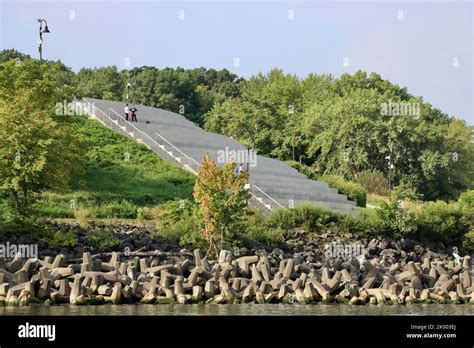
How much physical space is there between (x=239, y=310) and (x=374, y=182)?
143 feet

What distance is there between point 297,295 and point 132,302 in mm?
4960

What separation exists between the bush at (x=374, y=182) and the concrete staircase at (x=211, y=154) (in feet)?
29.2

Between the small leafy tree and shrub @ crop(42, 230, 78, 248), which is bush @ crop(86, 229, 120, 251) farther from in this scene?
the small leafy tree

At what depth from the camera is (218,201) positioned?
38406 mm

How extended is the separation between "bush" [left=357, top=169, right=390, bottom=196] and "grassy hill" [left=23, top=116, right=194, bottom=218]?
64.9 feet

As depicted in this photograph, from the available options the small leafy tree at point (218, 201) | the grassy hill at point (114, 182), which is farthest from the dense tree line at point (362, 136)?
the small leafy tree at point (218, 201)

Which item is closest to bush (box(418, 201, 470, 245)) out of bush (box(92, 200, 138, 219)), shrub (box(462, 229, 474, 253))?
shrub (box(462, 229, 474, 253))

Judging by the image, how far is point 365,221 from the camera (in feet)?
150

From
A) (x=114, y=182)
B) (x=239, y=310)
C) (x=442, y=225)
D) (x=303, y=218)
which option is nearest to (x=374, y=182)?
(x=442, y=225)

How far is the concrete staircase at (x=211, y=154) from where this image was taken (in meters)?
51.1

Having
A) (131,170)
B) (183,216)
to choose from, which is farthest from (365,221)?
(131,170)

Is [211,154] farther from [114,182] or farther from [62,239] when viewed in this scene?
[62,239]
